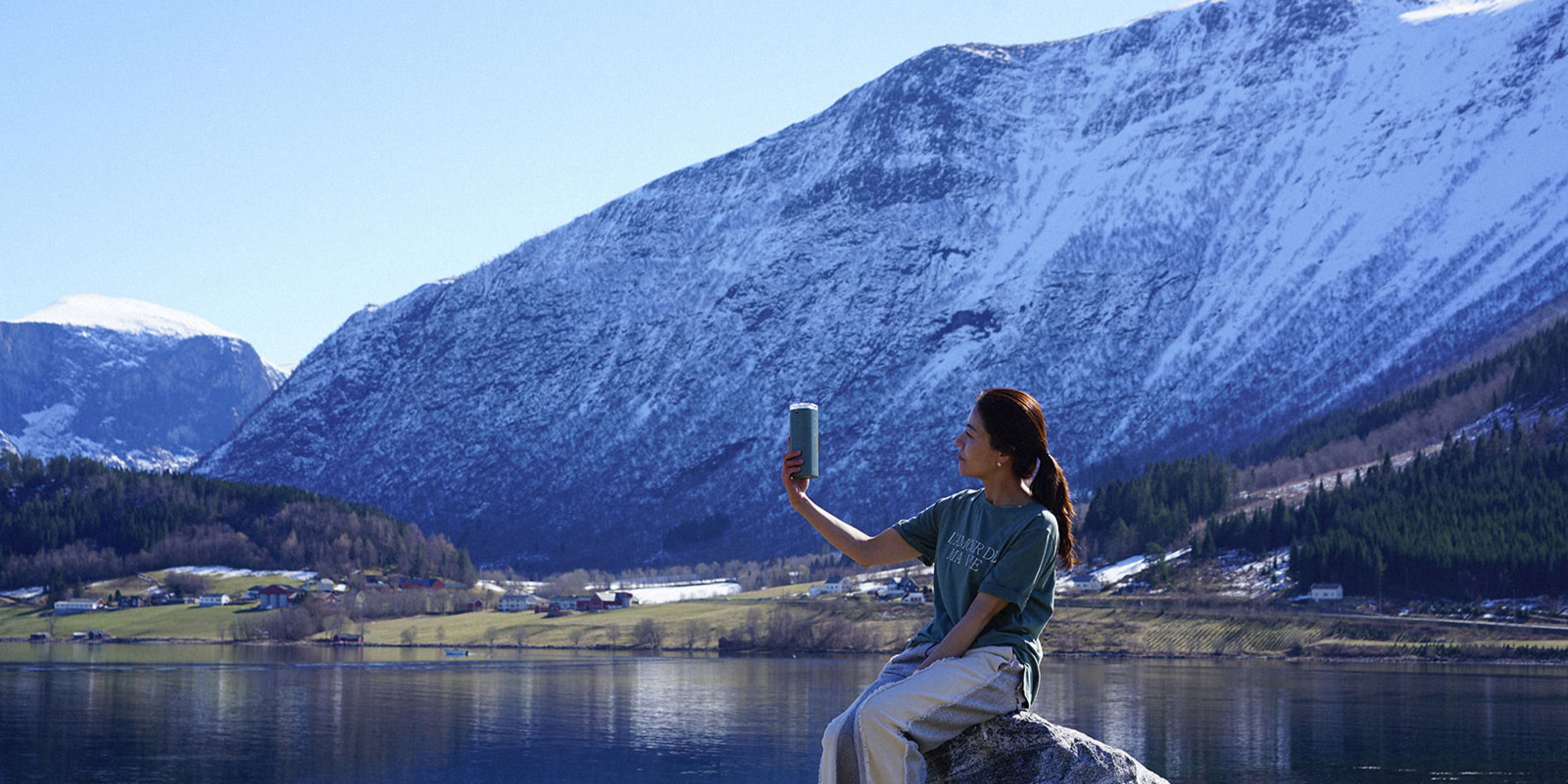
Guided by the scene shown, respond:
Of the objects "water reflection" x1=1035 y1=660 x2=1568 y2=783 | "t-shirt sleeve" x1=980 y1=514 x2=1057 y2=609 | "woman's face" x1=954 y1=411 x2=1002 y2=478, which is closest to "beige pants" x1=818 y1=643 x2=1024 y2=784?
"t-shirt sleeve" x1=980 y1=514 x2=1057 y2=609

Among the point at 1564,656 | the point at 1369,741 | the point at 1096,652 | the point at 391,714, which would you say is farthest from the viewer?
the point at 1096,652

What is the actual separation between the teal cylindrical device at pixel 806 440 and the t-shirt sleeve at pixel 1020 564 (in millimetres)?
1448

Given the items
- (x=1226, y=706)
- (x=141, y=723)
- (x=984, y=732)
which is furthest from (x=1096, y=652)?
(x=984, y=732)

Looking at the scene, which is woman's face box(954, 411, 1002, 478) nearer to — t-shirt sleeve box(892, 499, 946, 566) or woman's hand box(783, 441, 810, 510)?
t-shirt sleeve box(892, 499, 946, 566)

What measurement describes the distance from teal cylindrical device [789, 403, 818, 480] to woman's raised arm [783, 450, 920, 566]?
0.04 m

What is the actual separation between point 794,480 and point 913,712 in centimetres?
190

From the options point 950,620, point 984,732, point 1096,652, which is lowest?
point 1096,652

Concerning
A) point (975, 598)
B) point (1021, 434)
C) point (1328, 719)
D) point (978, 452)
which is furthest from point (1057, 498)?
point (1328, 719)

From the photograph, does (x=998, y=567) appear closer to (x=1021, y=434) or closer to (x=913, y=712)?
(x=1021, y=434)

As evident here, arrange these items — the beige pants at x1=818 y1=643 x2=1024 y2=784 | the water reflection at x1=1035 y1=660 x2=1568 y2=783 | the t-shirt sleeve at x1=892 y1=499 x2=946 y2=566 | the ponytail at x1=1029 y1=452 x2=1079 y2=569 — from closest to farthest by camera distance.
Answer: the beige pants at x1=818 y1=643 x2=1024 y2=784 → the ponytail at x1=1029 y1=452 x2=1079 y2=569 → the t-shirt sleeve at x1=892 y1=499 x2=946 y2=566 → the water reflection at x1=1035 y1=660 x2=1568 y2=783

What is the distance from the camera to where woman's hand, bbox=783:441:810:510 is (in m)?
10.9

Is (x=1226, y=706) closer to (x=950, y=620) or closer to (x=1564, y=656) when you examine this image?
(x=1564, y=656)

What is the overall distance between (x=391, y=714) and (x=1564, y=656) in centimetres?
11595

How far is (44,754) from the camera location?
9288cm
